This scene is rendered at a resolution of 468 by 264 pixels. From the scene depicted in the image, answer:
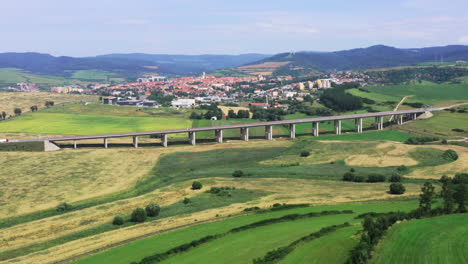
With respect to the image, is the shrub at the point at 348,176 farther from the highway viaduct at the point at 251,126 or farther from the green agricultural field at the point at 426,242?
the highway viaduct at the point at 251,126

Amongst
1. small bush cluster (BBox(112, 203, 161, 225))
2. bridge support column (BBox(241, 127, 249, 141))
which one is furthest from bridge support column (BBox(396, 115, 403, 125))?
small bush cluster (BBox(112, 203, 161, 225))

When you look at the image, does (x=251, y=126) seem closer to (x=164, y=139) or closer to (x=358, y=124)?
(x=164, y=139)

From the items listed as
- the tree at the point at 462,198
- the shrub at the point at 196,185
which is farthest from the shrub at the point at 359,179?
the shrub at the point at 196,185

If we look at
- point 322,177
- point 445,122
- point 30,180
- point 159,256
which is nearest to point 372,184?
point 322,177

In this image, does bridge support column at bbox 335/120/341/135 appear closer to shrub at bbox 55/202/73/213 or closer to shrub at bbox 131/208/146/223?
shrub at bbox 55/202/73/213

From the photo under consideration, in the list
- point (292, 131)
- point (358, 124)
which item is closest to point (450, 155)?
point (292, 131)
